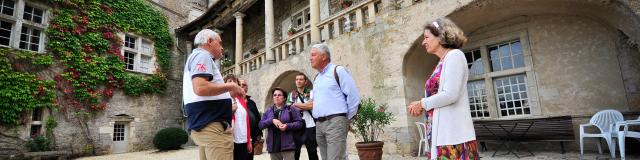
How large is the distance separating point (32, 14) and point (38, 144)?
4.26 metres

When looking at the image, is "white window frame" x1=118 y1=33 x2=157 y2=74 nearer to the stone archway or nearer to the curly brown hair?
the stone archway

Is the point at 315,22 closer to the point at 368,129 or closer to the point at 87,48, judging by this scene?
the point at 368,129

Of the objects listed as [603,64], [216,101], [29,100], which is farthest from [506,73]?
[29,100]

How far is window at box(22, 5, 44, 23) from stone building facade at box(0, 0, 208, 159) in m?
0.17

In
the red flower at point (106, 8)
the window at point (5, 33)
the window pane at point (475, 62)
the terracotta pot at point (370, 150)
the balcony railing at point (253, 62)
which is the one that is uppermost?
the red flower at point (106, 8)

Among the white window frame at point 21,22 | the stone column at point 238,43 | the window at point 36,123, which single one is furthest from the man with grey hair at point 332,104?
the white window frame at point 21,22

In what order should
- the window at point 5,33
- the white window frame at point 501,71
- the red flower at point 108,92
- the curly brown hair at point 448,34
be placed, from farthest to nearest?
the red flower at point 108,92
the window at point 5,33
the white window frame at point 501,71
the curly brown hair at point 448,34

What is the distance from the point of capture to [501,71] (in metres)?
6.52

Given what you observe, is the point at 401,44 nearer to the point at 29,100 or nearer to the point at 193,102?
the point at 193,102

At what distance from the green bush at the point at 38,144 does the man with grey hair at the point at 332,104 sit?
10.5 m

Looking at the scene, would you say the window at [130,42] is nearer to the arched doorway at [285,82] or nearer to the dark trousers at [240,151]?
the arched doorway at [285,82]

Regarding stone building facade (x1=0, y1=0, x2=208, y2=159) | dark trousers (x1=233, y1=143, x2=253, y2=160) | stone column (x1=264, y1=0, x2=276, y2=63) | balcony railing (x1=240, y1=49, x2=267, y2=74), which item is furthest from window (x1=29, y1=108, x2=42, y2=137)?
dark trousers (x1=233, y1=143, x2=253, y2=160)

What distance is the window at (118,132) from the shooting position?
40.1 feet

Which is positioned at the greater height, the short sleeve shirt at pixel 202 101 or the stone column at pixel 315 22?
the stone column at pixel 315 22
